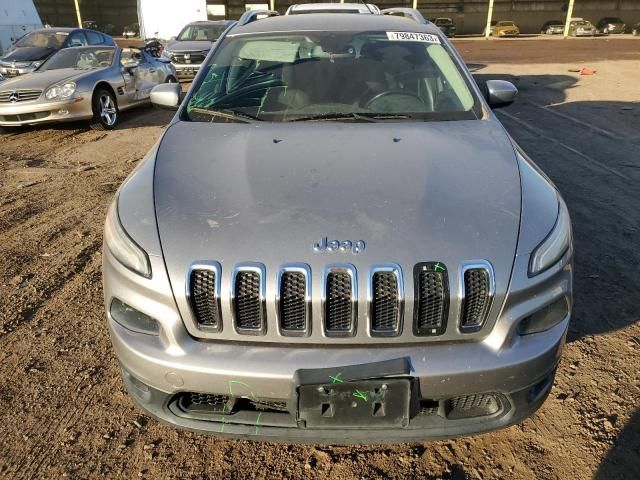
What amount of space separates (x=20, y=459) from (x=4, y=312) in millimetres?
1368

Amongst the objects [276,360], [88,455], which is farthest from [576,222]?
[88,455]

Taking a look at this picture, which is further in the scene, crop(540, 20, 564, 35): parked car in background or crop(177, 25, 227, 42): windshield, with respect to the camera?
crop(540, 20, 564, 35): parked car in background

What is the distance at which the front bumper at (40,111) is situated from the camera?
7.92 metres

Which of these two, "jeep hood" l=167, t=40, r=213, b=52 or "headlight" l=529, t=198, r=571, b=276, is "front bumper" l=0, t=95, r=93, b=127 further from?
"headlight" l=529, t=198, r=571, b=276

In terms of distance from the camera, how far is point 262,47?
3477mm

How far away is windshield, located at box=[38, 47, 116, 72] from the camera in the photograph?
920 cm

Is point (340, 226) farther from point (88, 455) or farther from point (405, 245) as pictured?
point (88, 455)

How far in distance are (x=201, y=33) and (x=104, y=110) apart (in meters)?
8.22

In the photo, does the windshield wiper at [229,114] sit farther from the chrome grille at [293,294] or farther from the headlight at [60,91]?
the headlight at [60,91]

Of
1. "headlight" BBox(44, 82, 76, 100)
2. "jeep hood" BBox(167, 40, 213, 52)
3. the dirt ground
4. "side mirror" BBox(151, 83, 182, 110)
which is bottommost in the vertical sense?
the dirt ground

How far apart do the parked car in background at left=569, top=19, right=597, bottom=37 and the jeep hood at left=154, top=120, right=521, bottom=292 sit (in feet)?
146

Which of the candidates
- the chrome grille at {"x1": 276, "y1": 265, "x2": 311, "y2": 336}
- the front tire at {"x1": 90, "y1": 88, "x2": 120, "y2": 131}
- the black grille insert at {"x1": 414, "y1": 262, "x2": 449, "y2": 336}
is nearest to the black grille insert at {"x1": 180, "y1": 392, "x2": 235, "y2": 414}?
the chrome grille at {"x1": 276, "y1": 265, "x2": 311, "y2": 336}

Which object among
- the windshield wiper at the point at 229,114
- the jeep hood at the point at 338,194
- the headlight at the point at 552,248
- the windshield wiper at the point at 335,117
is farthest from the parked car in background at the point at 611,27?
the headlight at the point at 552,248

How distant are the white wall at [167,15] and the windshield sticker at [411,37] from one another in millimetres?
21388
